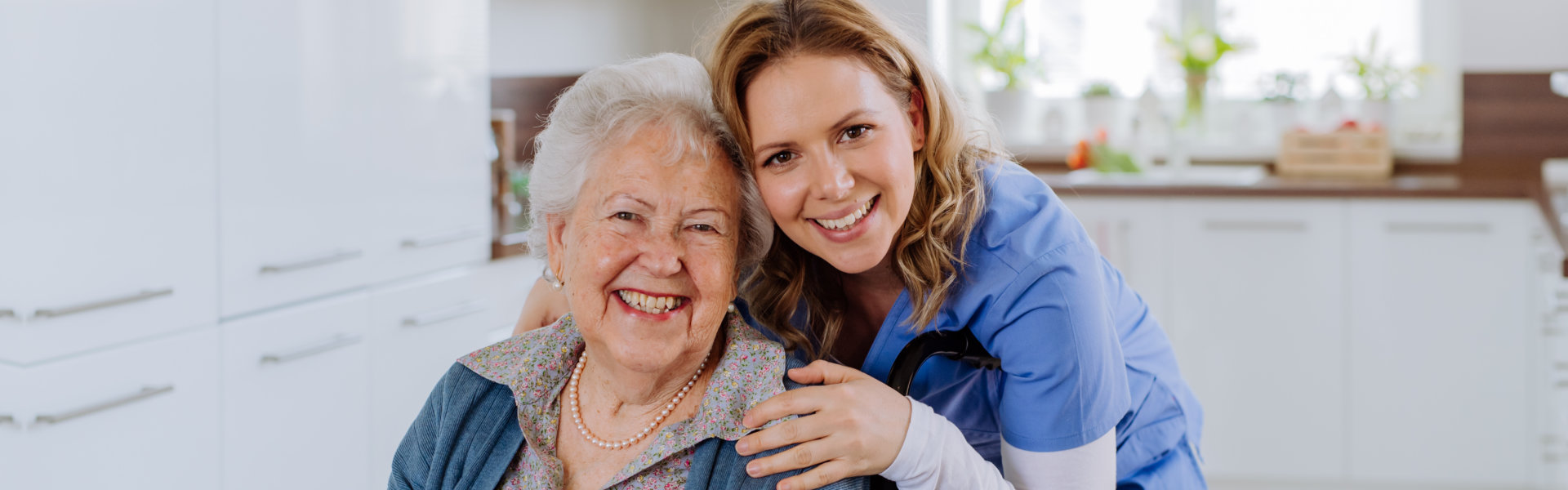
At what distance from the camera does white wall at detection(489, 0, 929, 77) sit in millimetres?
3529

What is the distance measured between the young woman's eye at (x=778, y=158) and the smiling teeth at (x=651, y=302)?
0.56 ft

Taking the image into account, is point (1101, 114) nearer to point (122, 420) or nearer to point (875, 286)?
point (875, 286)

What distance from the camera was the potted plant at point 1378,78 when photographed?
3824 millimetres

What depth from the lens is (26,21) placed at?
1604 millimetres

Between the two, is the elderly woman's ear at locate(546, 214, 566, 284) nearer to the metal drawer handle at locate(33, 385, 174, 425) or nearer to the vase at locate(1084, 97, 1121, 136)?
the metal drawer handle at locate(33, 385, 174, 425)

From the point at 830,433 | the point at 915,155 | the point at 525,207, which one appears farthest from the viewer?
the point at 525,207

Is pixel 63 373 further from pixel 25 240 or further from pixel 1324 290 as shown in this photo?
pixel 1324 290

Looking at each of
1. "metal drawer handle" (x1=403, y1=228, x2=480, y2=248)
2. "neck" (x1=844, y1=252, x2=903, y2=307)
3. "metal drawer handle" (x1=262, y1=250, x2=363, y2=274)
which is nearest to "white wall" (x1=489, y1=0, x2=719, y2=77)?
"metal drawer handle" (x1=403, y1=228, x2=480, y2=248)

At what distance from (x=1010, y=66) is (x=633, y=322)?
3237mm

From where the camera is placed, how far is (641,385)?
4.31ft

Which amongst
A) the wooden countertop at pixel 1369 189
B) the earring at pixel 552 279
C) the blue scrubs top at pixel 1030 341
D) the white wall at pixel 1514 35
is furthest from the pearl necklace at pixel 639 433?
the white wall at pixel 1514 35

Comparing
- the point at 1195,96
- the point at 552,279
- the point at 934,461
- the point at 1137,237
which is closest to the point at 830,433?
the point at 934,461

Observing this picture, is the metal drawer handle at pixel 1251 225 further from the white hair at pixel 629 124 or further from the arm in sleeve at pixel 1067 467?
the white hair at pixel 629 124

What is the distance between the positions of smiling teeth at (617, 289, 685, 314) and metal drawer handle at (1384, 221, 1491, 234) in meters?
2.64
